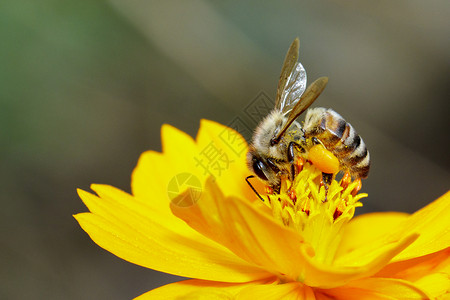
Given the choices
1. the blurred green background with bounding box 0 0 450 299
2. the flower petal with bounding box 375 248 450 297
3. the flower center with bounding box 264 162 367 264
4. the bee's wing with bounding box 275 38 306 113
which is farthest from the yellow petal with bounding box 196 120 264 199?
the blurred green background with bounding box 0 0 450 299

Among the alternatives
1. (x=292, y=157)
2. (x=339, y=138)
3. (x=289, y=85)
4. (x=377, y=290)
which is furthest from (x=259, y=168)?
(x=377, y=290)

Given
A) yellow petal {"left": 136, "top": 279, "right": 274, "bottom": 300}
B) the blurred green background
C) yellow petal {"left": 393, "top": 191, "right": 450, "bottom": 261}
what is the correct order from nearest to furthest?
yellow petal {"left": 136, "top": 279, "right": 274, "bottom": 300} → yellow petal {"left": 393, "top": 191, "right": 450, "bottom": 261} → the blurred green background

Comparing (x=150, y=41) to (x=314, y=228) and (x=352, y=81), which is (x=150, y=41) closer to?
(x=352, y=81)

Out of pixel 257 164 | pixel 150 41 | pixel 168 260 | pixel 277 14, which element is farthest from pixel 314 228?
pixel 277 14

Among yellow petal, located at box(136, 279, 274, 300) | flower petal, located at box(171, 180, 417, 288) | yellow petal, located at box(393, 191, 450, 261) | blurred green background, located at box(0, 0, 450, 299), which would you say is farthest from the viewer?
blurred green background, located at box(0, 0, 450, 299)

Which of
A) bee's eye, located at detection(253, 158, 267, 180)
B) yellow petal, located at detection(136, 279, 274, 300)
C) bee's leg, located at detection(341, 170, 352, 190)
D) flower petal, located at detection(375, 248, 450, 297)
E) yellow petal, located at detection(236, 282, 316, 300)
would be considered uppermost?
bee's leg, located at detection(341, 170, 352, 190)

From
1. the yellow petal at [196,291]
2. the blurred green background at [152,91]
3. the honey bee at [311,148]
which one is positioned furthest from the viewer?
the blurred green background at [152,91]

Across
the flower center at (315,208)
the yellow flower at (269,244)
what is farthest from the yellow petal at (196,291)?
the flower center at (315,208)

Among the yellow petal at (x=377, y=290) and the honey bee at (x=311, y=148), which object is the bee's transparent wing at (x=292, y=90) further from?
the yellow petal at (x=377, y=290)

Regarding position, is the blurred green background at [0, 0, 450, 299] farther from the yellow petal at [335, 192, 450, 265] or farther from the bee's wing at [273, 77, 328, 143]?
the bee's wing at [273, 77, 328, 143]
